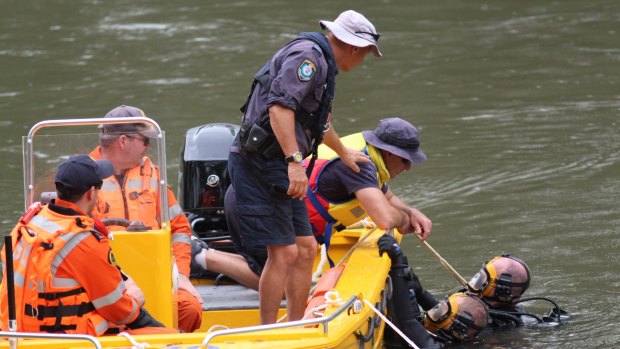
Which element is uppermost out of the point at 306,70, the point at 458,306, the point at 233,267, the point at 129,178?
the point at 306,70

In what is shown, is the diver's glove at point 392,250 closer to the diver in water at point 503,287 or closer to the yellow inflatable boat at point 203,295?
the yellow inflatable boat at point 203,295

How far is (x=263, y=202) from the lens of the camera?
5.58m

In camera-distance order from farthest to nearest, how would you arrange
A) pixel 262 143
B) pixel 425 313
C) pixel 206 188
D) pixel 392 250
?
pixel 206 188, pixel 425 313, pixel 392 250, pixel 262 143

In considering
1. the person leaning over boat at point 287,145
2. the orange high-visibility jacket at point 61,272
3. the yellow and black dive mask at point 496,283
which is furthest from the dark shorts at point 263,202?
the yellow and black dive mask at point 496,283

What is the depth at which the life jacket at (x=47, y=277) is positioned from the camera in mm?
4641

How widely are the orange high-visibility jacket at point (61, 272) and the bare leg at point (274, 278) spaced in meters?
1.02

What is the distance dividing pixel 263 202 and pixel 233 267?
1.13 metres

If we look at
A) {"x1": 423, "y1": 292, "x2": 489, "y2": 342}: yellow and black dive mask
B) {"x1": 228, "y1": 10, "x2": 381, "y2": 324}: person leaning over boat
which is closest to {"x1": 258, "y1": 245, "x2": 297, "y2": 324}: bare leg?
{"x1": 228, "y1": 10, "x2": 381, "y2": 324}: person leaning over boat

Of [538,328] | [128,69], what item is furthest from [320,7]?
[538,328]

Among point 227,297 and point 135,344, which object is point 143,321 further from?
point 227,297

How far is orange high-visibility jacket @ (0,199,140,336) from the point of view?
4.64 m

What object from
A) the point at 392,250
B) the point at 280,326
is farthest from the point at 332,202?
the point at 280,326

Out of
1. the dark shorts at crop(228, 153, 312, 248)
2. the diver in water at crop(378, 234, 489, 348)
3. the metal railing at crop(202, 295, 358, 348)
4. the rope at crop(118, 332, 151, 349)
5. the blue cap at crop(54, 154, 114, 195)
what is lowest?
the diver in water at crop(378, 234, 489, 348)

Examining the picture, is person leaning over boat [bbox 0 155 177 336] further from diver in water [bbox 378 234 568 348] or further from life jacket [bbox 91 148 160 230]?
diver in water [bbox 378 234 568 348]
